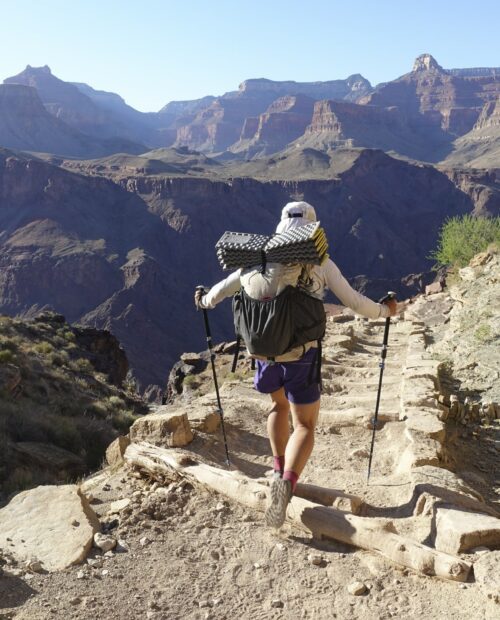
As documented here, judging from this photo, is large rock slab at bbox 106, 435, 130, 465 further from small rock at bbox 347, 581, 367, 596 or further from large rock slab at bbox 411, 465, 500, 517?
small rock at bbox 347, 581, 367, 596

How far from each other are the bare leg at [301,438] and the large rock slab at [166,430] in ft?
5.71

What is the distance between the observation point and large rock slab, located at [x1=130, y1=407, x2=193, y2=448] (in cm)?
583

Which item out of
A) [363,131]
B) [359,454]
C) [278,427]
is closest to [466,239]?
[359,454]

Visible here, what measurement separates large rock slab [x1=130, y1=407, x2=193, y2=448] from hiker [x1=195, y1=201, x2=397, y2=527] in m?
1.52

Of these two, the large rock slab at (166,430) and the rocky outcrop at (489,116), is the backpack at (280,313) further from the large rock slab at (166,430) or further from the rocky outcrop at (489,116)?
the rocky outcrop at (489,116)

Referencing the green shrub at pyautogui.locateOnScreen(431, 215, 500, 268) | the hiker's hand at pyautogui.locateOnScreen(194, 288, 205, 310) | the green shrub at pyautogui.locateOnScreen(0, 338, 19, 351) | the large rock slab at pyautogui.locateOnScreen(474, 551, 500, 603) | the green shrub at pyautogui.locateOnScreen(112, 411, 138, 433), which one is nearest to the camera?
the large rock slab at pyautogui.locateOnScreen(474, 551, 500, 603)

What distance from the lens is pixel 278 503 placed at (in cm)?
416

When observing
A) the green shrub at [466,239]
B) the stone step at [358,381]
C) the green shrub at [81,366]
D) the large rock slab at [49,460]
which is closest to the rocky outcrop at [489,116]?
the green shrub at [466,239]

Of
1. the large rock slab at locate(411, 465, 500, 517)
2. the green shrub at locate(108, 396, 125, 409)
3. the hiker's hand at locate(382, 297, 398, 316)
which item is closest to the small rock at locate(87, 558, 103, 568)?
the large rock slab at locate(411, 465, 500, 517)

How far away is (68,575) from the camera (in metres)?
3.76

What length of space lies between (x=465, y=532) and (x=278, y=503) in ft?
3.85

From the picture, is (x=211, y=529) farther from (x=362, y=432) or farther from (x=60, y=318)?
(x=60, y=318)

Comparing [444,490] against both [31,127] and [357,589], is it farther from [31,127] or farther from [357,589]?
[31,127]

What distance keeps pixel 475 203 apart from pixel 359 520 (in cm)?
10999
